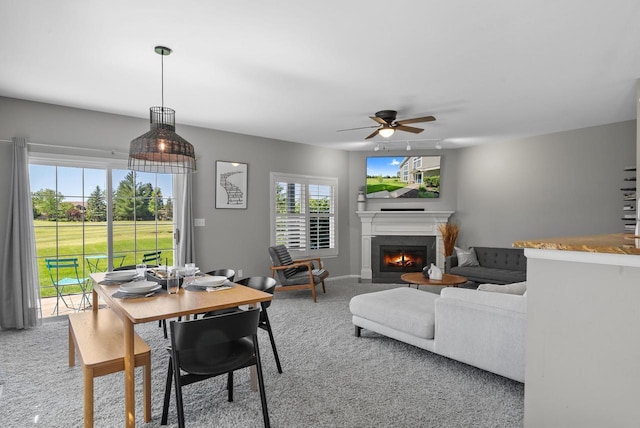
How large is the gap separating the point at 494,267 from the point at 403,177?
228 cm

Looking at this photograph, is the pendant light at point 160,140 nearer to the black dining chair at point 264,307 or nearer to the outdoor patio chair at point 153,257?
the black dining chair at point 264,307

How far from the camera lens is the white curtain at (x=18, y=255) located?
401cm

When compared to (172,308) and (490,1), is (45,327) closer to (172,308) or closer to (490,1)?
(172,308)

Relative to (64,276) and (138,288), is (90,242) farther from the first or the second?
(138,288)

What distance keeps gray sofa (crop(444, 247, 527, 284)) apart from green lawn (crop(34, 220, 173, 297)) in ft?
14.7

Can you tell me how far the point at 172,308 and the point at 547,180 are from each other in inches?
234

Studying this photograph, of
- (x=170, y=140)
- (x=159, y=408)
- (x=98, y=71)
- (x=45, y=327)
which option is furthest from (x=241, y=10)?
(x=45, y=327)

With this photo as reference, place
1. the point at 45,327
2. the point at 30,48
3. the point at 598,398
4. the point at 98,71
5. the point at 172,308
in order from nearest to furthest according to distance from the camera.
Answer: the point at 598,398, the point at 172,308, the point at 30,48, the point at 98,71, the point at 45,327

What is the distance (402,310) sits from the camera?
10.9 ft

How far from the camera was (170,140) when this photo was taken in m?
2.71

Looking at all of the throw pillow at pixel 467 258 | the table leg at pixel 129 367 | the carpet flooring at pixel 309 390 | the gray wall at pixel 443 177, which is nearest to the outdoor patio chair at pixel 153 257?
the gray wall at pixel 443 177

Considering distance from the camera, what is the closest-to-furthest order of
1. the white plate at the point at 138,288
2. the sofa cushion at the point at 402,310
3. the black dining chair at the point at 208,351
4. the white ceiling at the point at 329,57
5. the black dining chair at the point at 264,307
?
the black dining chair at the point at 208,351 < the white ceiling at the point at 329,57 < the white plate at the point at 138,288 < the black dining chair at the point at 264,307 < the sofa cushion at the point at 402,310

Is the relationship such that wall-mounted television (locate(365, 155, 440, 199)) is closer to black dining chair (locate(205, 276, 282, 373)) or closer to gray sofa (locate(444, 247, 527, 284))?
gray sofa (locate(444, 247, 527, 284))

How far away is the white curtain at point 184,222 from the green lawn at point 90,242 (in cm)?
13
